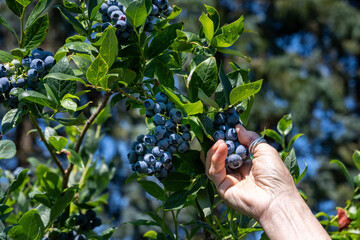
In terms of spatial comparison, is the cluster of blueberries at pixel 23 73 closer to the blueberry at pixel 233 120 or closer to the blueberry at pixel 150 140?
the blueberry at pixel 150 140

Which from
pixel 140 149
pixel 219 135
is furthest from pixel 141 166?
pixel 219 135

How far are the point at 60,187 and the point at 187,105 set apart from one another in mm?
444

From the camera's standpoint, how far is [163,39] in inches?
32.4

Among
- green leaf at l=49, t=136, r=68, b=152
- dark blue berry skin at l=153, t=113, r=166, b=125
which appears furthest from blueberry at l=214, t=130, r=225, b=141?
green leaf at l=49, t=136, r=68, b=152

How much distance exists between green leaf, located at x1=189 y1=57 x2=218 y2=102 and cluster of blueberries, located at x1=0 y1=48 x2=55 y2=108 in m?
0.29

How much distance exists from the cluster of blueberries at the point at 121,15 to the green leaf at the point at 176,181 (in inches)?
11.6

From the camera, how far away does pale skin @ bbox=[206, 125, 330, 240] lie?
0.83 meters

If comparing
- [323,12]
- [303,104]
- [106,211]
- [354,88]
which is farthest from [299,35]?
[106,211]

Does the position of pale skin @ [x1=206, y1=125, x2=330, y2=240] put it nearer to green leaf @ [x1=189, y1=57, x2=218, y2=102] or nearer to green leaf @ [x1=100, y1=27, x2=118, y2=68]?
green leaf @ [x1=189, y1=57, x2=218, y2=102]

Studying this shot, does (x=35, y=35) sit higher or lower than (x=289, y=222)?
higher

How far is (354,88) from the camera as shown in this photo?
31.5ft

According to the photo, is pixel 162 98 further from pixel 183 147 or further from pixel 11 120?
pixel 11 120

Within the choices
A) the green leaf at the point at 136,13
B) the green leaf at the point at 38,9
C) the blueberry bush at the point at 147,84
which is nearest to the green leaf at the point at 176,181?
the blueberry bush at the point at 147,84

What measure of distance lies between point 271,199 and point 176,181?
0.65 feet
